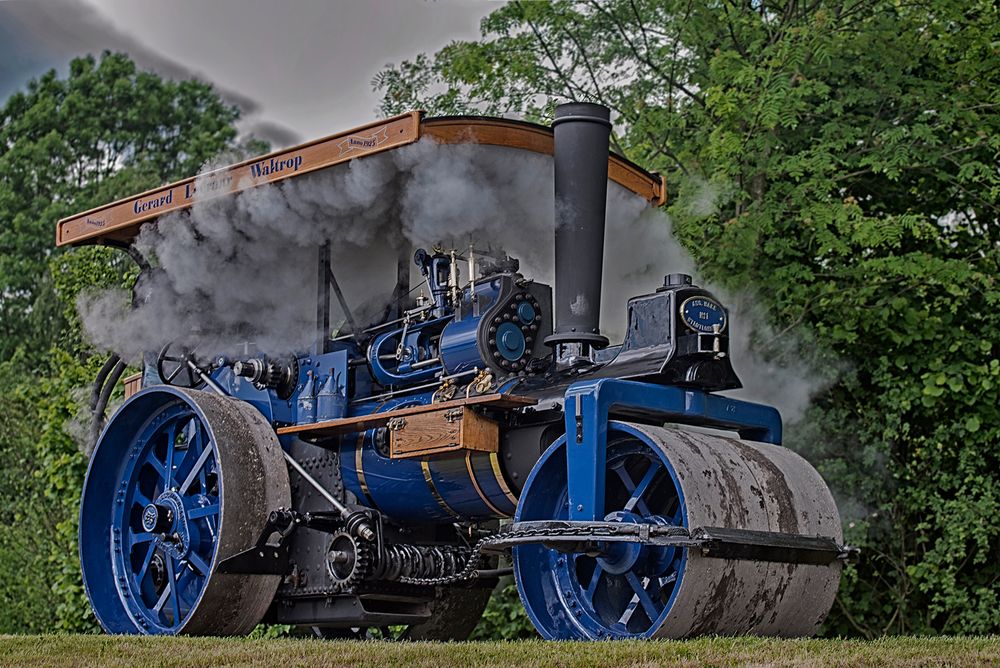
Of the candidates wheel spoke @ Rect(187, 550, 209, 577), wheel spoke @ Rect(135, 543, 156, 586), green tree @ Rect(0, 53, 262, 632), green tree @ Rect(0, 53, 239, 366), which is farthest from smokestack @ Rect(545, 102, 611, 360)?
green tree @ Rect(0, 53, 239, 366)

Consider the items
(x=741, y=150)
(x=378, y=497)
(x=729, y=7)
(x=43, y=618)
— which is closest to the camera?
(x=378, y=497)

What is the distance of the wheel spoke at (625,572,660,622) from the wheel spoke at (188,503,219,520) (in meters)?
2.13

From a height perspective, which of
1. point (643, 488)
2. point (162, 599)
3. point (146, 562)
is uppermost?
point (643, 488)

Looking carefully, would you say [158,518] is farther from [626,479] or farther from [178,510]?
[626,479]

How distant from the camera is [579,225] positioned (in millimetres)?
5707

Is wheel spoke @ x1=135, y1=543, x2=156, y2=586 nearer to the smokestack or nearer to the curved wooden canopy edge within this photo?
the curved wooden canopy edge

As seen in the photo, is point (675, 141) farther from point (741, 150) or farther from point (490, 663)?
point (490, 663)

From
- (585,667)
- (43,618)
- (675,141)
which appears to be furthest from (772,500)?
(43,618)

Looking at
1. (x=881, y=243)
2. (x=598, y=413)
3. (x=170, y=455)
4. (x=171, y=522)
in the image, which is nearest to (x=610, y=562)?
(x=598, y=413)

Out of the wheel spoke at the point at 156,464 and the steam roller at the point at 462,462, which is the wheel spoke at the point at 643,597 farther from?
the wheel spoke at the point at 156,464

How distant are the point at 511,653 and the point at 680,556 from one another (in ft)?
2.94

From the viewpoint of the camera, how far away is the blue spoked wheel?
5.29 metres

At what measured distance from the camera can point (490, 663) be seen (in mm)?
4430

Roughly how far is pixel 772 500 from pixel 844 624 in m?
4.10
